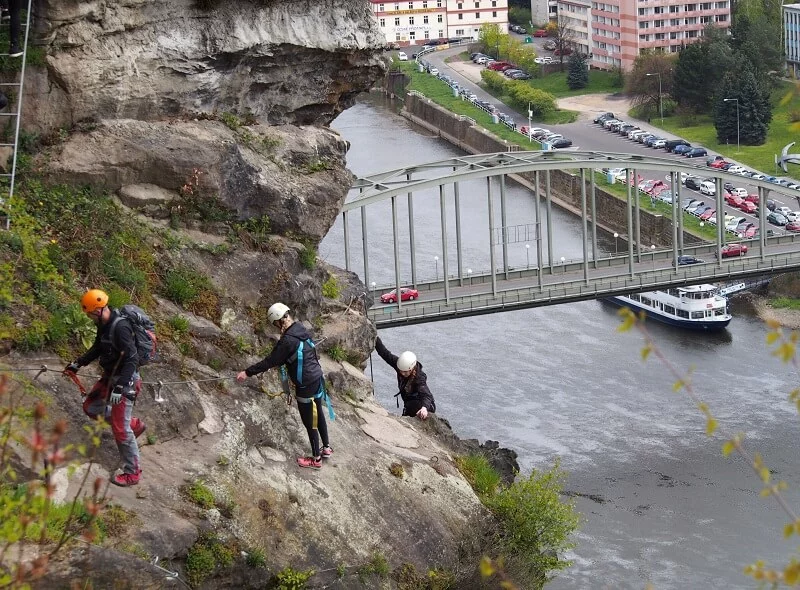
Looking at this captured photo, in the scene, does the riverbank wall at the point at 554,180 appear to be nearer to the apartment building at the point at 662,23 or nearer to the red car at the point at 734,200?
the red car at the point at 734,200

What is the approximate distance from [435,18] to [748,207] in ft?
190

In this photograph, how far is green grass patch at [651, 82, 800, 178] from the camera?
230 ft

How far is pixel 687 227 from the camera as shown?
200ft

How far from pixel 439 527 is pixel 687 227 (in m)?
46.1

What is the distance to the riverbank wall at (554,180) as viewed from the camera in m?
62.4

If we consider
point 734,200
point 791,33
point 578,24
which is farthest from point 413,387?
point 578,24

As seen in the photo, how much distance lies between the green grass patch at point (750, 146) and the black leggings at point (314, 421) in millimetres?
53974

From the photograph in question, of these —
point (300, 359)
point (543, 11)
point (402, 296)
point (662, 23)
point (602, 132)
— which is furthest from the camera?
point (543, 11)

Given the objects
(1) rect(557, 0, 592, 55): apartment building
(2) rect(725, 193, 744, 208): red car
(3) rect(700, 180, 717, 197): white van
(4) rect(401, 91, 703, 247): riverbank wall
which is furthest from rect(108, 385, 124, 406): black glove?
(1) rect(557, 0, 592, 55): apartment building

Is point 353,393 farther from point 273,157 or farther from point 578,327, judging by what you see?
point 578,327

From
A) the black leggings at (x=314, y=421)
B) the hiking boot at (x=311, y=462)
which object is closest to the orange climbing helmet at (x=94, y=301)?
the black leggings at (x=314, y=421)

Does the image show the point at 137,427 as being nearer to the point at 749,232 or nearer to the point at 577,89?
the point at 749,232

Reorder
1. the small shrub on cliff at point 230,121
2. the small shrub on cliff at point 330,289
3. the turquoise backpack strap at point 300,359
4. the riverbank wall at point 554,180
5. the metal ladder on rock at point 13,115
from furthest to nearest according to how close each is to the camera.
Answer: the riverbank wall at point 554,180
the small shrub on cliff at point 330,289
the small shrub on cliff at point 230,121
the metal ladder on rock at point 13,115
the turquoise backpack strap at point 300,359

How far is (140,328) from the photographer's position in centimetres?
1309
